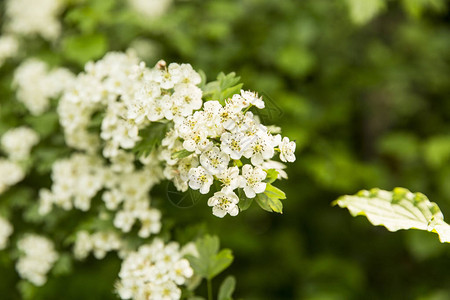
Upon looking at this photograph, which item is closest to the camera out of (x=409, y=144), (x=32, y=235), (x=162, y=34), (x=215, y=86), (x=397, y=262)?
(x=215, y=86)

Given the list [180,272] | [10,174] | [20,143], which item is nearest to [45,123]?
[20,143]

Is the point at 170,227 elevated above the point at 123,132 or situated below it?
below

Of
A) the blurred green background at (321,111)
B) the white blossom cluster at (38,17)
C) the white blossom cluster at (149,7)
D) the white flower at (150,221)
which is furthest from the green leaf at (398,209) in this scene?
the white blossom cluster at (38,17)

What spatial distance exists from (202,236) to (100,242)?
36cm

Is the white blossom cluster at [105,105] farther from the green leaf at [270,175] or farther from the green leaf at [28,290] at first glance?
the green leaf at [28,290]

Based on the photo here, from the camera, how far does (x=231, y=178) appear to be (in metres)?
1.21

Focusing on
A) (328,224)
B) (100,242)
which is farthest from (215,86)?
(328,224)

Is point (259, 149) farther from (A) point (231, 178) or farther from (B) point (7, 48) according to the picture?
(B) point (7, 48)

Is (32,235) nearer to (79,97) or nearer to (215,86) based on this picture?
(79,97)

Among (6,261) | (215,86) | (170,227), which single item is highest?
(215,86)

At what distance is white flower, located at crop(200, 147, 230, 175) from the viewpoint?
1.21 meters

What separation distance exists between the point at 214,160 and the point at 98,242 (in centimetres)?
69

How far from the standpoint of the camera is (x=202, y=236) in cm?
160

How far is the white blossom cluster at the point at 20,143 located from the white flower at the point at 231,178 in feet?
3.71
